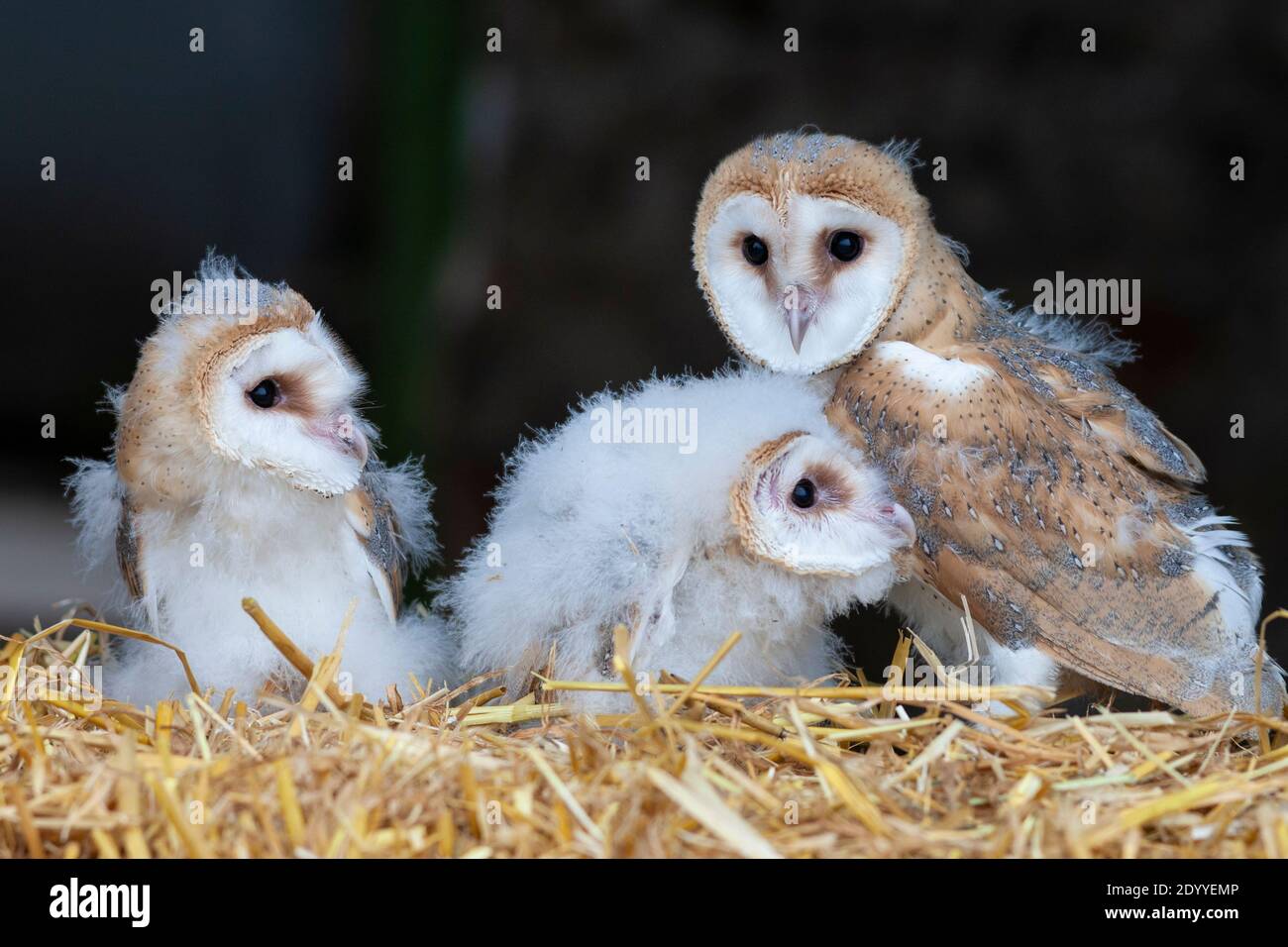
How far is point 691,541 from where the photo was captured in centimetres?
190

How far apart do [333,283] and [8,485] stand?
1.15 metres

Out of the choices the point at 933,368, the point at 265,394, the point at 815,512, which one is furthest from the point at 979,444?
the point at 265,394

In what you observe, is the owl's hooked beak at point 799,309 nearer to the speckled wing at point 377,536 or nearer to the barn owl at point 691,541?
the barn owl at point 691,541

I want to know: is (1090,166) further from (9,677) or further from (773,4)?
(9,677)

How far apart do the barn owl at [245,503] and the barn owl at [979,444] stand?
0.71 m

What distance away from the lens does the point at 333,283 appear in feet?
10.5

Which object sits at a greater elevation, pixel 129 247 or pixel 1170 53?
pixel 1170 53

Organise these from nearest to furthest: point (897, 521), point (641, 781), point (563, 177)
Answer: point (641, 781) < point (897, 521) < point (563, 177)

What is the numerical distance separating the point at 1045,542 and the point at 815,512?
0.38 metres

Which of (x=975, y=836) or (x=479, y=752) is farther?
(x=479, y=752)

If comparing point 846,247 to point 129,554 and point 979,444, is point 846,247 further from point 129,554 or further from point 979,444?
point 129,554
